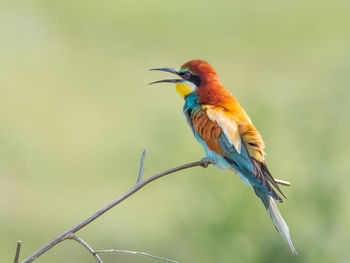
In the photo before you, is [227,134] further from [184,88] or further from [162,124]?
[162,124]

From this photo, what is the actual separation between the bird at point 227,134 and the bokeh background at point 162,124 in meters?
1.05

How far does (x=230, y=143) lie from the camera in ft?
7.47

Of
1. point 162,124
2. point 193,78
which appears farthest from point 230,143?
point 162,124

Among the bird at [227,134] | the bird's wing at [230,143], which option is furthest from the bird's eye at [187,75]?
the bird's wing at [230,143]

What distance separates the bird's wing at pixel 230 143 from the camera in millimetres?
2227

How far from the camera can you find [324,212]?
338cm

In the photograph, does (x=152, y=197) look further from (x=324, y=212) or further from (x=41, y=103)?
(x=324, y=212)

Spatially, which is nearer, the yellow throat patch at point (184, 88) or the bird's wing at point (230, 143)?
the bird's wing at point (230, 143)

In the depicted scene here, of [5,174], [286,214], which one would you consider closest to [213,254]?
[286,214]

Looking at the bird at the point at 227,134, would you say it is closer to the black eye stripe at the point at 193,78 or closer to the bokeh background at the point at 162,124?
the black eye stripe at the point at 193,78

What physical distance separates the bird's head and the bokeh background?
3.32 feet

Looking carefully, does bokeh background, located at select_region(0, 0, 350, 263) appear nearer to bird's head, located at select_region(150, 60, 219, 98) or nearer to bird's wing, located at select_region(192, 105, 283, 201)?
A: bird's head, located at select_region(150, 60, 219, 98)

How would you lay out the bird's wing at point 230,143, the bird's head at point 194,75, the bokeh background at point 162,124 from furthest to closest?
the bokeh background at point 162,124, the bird's head at point 194,75, the bird's wing at point 230,143

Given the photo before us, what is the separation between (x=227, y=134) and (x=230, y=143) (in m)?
0.03
